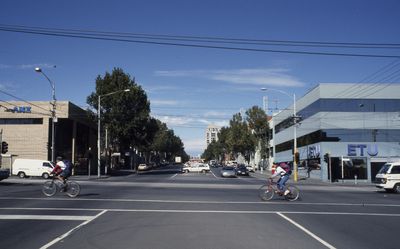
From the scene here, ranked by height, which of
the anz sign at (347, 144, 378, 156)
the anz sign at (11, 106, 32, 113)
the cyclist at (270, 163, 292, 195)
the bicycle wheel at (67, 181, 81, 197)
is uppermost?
the anz sign at (11, 106, 32, 113)

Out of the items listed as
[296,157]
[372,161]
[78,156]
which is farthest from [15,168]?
[372,161]

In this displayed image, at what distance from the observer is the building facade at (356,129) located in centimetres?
5081

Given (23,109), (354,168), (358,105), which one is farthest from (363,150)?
(23,109)

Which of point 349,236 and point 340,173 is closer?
point 349,236

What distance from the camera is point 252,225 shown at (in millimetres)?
12656

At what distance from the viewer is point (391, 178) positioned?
2980cm

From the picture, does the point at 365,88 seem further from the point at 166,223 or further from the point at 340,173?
the point at 166,223

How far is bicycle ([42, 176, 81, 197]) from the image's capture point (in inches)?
813

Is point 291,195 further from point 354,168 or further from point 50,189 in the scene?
point 354,168

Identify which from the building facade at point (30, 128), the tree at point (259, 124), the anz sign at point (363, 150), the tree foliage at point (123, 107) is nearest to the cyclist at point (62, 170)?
the building facade at point (30, 128)

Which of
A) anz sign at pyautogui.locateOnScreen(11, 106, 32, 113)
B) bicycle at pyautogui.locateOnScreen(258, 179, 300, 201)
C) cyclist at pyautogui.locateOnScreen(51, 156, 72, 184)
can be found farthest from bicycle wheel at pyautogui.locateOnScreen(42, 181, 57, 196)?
anz sign at pyautogui.locateOnScreen(11, 106, 32, 113)

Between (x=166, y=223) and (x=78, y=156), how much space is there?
175 feet

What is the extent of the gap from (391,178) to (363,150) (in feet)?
73.2

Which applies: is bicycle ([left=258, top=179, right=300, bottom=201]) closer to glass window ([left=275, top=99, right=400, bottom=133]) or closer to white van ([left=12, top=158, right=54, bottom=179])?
white van ([left=12, top=158, right=54, bottom=179])
